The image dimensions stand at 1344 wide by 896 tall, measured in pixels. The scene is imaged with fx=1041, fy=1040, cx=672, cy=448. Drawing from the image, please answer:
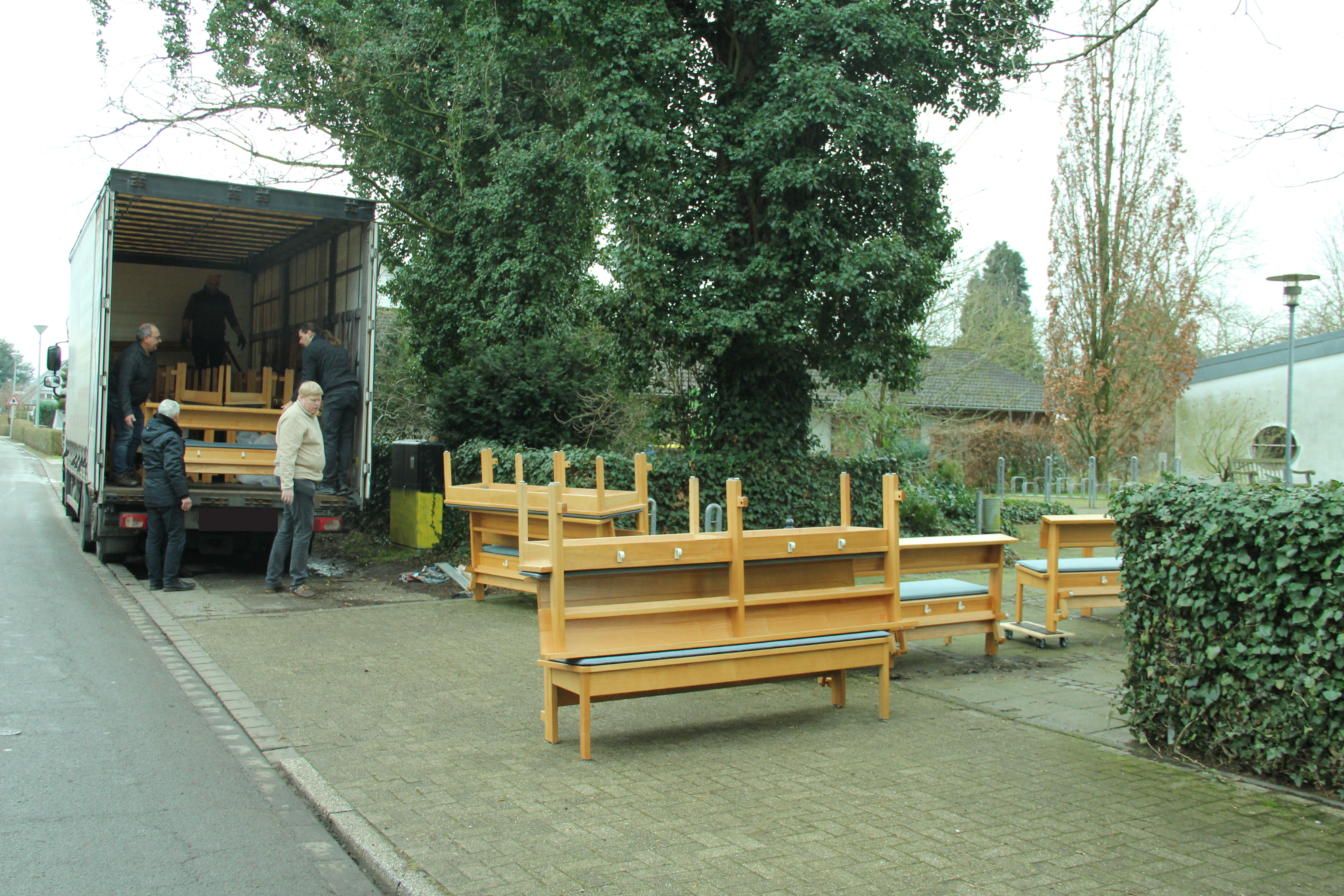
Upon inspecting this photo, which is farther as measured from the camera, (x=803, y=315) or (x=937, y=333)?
(x=937, y=333)

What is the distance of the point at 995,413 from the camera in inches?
1564

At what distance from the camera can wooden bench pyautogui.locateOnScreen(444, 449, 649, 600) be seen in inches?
364

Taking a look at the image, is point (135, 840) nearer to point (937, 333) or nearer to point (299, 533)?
point (299, 533)

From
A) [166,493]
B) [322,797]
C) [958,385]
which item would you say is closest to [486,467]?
[166,493]

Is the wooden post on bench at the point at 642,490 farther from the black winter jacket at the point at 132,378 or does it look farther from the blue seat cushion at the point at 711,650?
the black winter jacket at the point at 132,378

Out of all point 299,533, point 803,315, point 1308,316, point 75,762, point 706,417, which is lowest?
point 75,762

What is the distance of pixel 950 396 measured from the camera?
2620cm

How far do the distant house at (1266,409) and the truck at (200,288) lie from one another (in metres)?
19.8

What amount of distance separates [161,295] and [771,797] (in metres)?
13.6

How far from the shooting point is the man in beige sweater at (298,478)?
32.2 feet

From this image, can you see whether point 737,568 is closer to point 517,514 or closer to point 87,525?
point 517,514

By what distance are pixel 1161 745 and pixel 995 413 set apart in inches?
1413

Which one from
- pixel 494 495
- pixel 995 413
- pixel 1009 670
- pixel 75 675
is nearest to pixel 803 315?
pixel 494 495

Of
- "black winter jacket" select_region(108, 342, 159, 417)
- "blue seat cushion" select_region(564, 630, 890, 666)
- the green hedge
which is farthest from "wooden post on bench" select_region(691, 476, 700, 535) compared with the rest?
"black winter jacket" select_region(108, 342, 159, 417)
